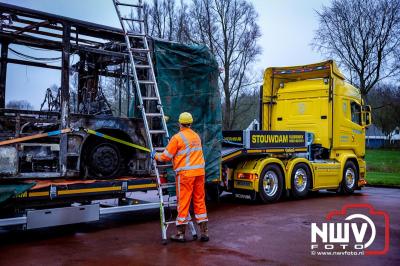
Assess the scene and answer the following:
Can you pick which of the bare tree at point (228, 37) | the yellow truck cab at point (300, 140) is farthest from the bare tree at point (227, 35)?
the yellow truck cab at point (300, 140)

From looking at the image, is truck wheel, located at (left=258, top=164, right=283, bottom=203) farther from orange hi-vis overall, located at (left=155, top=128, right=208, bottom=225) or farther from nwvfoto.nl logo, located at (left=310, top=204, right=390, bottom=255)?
orange hi-vis overall, located at (left=155, top=128, right=208, bottom=225)

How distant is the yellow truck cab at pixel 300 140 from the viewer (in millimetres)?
11070

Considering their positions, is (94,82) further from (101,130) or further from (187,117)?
→ (187,117)

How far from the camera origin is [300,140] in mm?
12227

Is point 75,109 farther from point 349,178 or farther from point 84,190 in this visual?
point 349,178

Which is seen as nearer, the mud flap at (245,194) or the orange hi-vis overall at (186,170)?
the orange hi-vis overall at (186,170)

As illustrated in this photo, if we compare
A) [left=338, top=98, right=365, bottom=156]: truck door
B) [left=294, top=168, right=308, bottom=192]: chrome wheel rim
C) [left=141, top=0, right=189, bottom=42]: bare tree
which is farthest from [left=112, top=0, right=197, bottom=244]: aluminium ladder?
[left=141, top=0, right=189, bottom=42]: bare tree

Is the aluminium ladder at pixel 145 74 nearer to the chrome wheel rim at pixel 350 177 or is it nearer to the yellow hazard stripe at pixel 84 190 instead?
the yellow hazard stripe at pixel 84 190

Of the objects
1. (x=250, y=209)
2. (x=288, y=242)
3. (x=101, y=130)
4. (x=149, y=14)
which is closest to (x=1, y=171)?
(x=101, y=130)

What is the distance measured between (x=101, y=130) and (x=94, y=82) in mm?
1102

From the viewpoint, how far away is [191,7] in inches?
941

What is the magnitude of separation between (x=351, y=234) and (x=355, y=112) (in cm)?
699

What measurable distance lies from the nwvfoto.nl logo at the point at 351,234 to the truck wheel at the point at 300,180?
1.87 m

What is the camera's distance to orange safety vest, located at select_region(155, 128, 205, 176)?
6.86 meters
